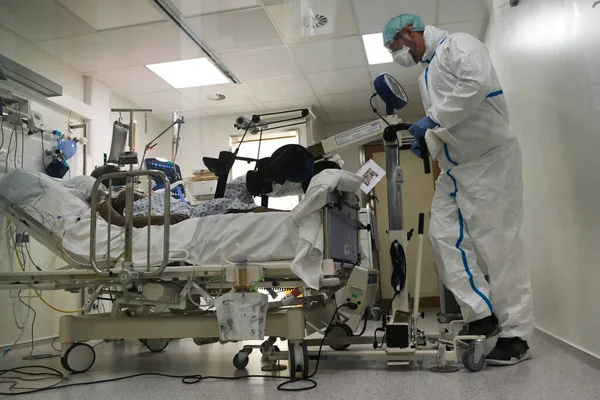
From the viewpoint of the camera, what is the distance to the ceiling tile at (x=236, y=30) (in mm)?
3813

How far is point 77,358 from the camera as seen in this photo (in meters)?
2.18

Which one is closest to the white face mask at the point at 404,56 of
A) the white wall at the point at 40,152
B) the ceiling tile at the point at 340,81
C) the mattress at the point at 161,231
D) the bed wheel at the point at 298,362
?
the mattress at the point at 161,231

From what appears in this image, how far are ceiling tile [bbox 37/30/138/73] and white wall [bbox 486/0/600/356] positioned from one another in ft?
10.8

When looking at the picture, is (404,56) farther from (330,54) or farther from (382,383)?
(330,54)

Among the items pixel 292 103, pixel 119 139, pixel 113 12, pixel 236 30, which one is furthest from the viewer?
pixel 292 103

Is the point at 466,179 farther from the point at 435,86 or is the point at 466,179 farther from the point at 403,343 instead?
the point at 403,343

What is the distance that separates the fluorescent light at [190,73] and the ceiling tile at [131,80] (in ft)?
0.29

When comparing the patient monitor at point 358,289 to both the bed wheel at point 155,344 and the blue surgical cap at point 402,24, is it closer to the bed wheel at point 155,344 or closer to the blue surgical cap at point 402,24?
the blue surgical cap at point 402,24

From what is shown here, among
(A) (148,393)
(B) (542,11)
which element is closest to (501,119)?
(B) (542,11)

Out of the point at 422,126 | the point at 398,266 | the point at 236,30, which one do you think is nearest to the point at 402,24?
the point at 422,126

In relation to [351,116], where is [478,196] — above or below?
below

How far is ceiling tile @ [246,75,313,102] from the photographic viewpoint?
196 inches

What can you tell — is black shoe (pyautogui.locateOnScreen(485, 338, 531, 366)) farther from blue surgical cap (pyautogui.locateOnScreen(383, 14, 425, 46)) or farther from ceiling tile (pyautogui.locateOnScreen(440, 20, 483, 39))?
ceiling tile (pyautogui.locateOnScreen(440, 20, 483, 39))

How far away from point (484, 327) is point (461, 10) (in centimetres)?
296
